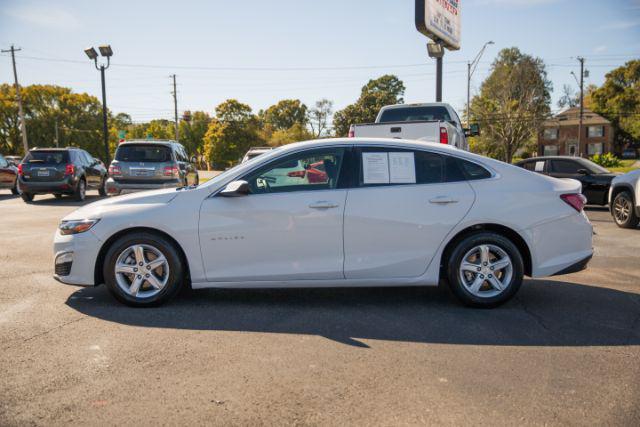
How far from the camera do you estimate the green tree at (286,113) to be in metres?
117

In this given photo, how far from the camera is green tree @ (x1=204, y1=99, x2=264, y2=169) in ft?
261

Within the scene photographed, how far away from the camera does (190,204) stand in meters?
5.16

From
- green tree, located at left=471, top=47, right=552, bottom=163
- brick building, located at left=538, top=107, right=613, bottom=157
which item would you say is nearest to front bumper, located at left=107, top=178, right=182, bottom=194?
green tree, located at left=471, top=47, right=552, bottom=163

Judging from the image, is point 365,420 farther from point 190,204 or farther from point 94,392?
point 190,204

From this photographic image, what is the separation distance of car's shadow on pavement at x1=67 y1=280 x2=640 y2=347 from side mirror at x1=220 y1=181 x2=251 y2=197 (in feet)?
3.53

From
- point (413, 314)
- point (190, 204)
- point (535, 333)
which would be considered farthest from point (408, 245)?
point (190, 204)

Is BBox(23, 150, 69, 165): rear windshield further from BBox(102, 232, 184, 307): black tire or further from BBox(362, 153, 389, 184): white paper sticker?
BBox(362, 153, 389, 184): white paper sticker

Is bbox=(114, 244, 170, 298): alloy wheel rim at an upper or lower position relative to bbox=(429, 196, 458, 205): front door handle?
lower

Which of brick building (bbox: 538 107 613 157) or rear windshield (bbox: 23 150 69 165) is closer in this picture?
rear windshield (bbox: 23 150 69 165)

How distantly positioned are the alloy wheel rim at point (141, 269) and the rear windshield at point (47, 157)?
47.6 ft

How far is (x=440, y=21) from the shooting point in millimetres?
20469

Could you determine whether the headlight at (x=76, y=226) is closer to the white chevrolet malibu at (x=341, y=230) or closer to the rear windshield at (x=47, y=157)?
the white chevrolet malibu at (x=341, y=230)

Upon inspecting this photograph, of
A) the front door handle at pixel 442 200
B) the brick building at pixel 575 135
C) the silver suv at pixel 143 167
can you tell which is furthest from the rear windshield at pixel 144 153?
the brick building at pixel 575 135

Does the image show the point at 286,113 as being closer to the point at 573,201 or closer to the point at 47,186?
the point at 47,186
